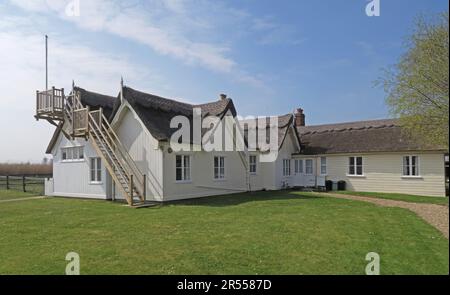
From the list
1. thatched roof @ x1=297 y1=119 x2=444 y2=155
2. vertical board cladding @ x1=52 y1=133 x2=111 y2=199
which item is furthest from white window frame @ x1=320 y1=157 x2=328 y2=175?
vertical board cladding @ x1=52 y1=133 x2=111 y2=199

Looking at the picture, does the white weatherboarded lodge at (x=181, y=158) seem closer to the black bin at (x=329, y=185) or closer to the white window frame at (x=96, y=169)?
the white window frame at (x=96, y=169)

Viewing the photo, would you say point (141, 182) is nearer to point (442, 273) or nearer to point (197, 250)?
point (197, 250)

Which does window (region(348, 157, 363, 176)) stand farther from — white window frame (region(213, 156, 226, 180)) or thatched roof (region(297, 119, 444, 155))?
white window frame (region(213, 156, 226, 180))

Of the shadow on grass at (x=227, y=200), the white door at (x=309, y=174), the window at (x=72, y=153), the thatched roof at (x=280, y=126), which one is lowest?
the shadow on grass at (x=227, y=200)

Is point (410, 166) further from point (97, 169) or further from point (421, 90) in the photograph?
point (97, 169)

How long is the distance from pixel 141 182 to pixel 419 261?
13823 millimetres

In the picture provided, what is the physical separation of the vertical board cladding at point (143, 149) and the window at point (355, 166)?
43.6 ft

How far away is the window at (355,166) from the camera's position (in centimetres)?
2264

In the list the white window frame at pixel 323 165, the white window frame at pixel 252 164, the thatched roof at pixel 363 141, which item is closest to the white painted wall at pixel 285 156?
the thatched roof at pixel 363 141

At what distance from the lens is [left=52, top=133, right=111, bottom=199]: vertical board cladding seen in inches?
745

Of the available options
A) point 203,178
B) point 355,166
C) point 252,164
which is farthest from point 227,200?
point 355,166

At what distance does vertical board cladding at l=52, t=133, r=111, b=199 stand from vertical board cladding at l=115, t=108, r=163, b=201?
1400 mm

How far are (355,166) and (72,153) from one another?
1814 cm

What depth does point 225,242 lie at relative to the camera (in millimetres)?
7883
